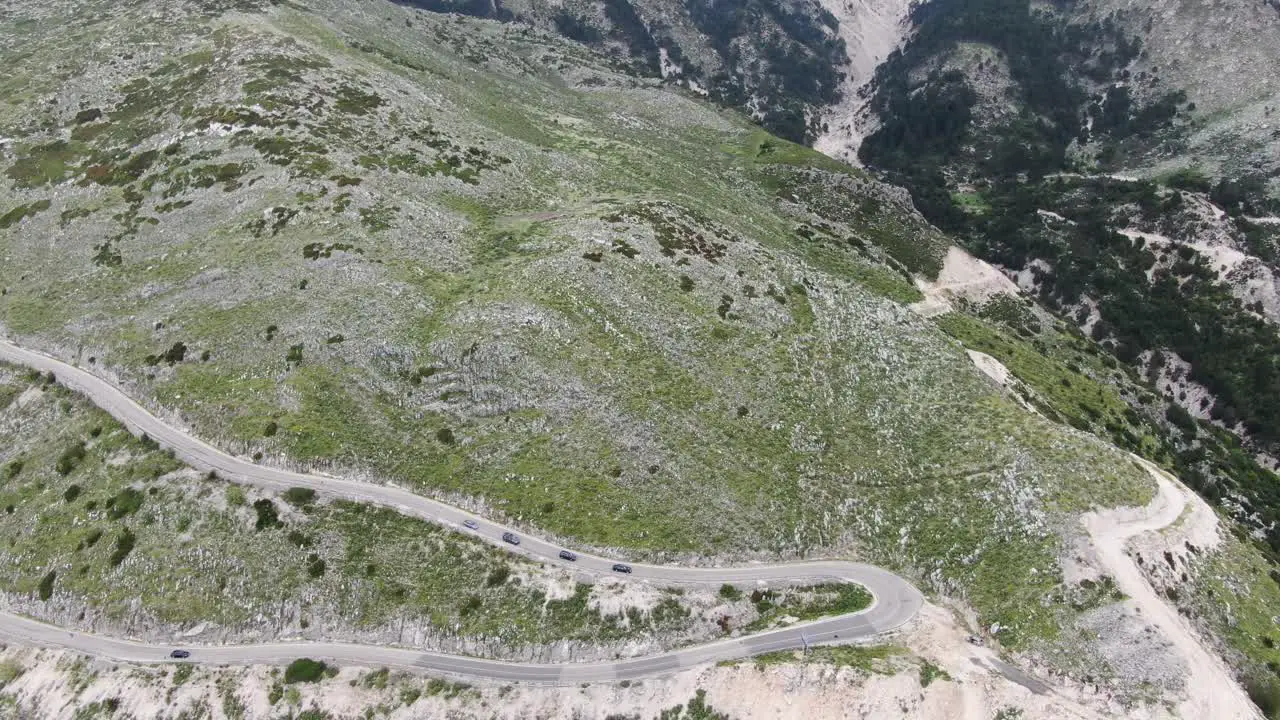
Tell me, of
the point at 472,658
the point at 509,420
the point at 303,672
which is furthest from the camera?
the point at 509,420

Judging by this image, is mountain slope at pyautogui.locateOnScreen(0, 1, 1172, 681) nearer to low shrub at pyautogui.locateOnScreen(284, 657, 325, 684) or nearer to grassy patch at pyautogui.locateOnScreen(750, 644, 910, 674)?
grassy patch at pyautogui.locateOnScreen(750, 644, 910, 674)

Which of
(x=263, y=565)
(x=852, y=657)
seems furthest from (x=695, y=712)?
(x=263, y=565)

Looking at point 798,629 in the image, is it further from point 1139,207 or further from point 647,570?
point 1139,207

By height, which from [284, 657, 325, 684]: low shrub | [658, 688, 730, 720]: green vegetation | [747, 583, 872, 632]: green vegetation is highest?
[747, 583, 872, 632]: green vegetation

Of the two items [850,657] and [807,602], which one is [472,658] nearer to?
[807,602]

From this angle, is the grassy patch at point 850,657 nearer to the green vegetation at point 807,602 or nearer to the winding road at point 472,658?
the winding road at point 472,658

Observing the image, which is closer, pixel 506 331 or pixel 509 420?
pixel 509 420

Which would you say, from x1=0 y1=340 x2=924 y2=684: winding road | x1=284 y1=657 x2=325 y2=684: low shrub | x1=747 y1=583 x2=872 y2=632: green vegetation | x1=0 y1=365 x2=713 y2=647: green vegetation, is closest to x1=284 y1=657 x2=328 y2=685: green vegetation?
x1=284 y1=657 x2=325 y2=684: low shrub

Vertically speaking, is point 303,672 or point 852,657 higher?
point 852,657
